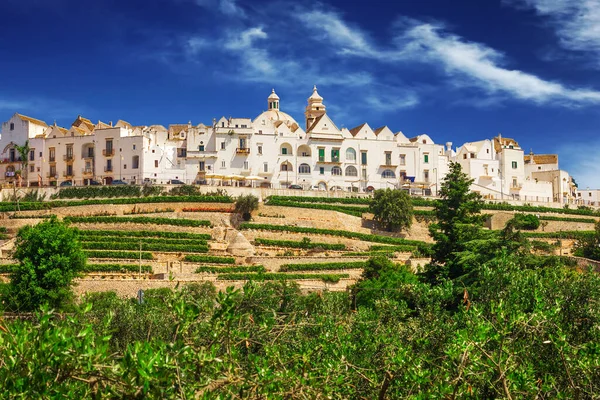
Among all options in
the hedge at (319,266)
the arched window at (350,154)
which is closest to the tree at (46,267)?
the hedge at (319,266)

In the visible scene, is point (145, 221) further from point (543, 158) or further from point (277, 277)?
point (543, 158)

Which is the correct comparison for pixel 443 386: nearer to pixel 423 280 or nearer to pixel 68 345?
pixel 68 345

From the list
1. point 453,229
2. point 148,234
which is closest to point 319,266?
point 453,229

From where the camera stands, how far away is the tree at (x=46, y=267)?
122ft

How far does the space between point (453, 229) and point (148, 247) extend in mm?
21224

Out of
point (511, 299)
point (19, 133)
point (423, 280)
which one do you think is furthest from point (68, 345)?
point (19, 133)

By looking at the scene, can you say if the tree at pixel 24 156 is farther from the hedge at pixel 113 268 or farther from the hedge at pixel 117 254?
the hedge at pixel 113 268

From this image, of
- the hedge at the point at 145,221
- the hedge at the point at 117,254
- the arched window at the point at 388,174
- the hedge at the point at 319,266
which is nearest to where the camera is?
the hedge at the point at 117,254

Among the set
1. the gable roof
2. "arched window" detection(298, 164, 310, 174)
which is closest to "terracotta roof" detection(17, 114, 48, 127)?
the gable roof

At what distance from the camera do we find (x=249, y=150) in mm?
68062

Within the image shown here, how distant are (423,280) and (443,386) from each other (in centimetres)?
2354

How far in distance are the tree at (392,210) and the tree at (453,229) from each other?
685 inches

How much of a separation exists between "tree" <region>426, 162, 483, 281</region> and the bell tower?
122 ft

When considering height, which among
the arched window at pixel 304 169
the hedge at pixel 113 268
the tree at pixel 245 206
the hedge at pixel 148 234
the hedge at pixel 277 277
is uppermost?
the arched window at pixel 304 169
